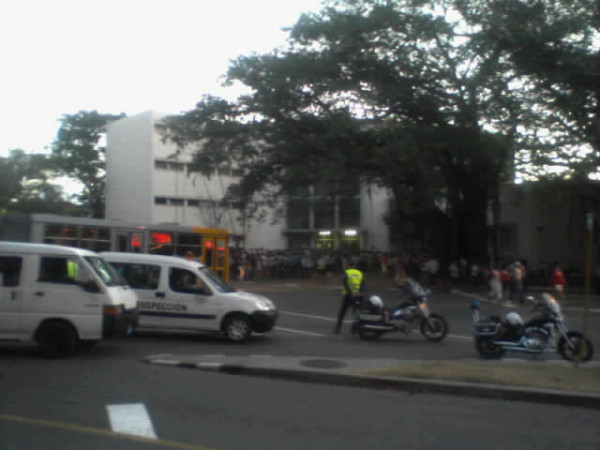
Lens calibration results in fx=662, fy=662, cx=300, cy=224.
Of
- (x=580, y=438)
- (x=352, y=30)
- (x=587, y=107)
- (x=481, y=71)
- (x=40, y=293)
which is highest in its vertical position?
(x=352, y=30)

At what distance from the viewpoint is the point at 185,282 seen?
1361cm

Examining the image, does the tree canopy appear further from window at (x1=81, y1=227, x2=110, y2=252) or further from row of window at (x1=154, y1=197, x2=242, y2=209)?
row of window at (x1=154, y1=197, x2=242, y2=209)

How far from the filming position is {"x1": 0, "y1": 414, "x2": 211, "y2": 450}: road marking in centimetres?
615

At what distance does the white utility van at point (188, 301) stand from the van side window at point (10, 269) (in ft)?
9.23

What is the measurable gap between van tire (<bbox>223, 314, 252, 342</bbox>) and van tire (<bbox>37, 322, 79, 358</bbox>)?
3.22m

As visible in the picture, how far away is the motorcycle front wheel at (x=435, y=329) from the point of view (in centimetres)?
1394

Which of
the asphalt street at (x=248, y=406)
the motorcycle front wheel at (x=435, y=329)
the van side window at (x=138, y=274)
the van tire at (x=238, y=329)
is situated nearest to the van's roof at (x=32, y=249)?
the asphalt street at (x=248, y=406)

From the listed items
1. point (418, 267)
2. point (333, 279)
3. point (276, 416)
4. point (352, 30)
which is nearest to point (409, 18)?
point (352, 30)

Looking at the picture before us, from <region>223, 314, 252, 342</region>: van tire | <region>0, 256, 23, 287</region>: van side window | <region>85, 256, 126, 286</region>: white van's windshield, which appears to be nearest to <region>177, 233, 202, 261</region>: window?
<region>223, 314, 252, 342</region>: van tire

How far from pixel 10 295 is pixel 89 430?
17.3ft

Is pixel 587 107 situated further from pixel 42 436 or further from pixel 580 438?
pixel 42 436

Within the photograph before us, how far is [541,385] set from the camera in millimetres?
8734

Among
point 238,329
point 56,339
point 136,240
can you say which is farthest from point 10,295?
point 136,240

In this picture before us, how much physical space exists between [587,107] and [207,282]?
8.14 meters
